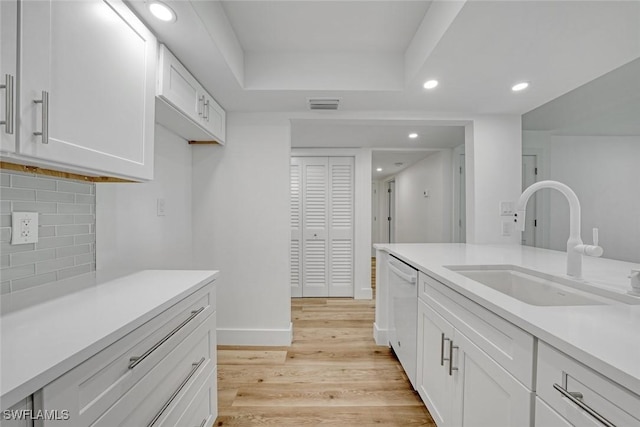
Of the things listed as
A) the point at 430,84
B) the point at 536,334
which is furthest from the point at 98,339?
the point at 430,84

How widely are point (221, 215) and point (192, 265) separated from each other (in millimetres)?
539

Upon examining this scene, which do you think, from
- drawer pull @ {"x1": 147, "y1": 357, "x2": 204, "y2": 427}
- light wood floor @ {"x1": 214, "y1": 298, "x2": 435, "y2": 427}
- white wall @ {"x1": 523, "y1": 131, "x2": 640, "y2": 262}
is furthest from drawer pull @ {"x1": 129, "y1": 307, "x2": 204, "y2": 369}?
white wall @ {"x1": 523, "y1": 131, "x2": 640, "y2": 262}

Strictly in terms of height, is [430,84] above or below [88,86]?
above

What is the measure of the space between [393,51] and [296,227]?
2564 mm

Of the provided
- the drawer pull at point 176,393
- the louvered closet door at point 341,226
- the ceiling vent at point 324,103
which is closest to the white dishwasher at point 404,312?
the drawer pull at point 176,393

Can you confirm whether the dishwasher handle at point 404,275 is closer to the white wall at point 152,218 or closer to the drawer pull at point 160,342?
the drawer pull at point 160,342

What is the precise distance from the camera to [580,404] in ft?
2.02

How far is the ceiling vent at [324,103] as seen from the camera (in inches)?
87.7

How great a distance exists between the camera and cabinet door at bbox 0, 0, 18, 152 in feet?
2.25

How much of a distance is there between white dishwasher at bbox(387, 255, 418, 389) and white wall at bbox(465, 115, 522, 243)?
3.17 feet

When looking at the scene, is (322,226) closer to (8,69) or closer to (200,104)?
(200,104)

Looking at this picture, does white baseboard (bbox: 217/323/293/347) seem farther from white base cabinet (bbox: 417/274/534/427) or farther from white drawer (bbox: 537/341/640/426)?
white drawer (bbox: 537/341/640/426)

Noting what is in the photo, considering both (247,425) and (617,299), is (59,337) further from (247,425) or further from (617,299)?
(617,299)

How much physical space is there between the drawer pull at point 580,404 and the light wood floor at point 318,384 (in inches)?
47.4
